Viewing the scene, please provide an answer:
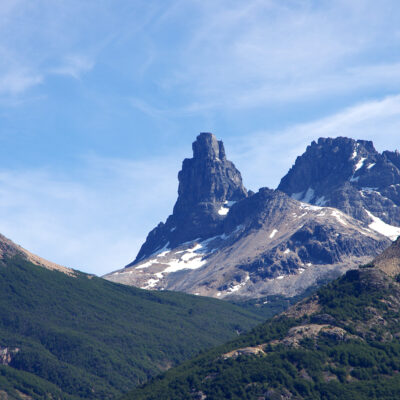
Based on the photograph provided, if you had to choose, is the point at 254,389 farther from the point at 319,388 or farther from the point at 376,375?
the point at 376,375

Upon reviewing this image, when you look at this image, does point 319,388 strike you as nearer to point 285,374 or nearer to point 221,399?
point 285,374

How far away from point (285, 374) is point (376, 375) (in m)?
23.2

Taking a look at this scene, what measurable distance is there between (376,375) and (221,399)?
40.0m

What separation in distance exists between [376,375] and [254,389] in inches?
1234

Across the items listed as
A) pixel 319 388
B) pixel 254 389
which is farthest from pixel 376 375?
pixel 254 389

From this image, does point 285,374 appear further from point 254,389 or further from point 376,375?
point 376,375

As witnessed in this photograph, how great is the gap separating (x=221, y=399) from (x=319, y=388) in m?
25.1

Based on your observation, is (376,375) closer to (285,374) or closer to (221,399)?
(285,374)

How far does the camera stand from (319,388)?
19362 cm

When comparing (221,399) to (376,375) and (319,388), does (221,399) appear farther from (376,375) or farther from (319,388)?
(376,375)

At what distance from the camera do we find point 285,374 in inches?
7830

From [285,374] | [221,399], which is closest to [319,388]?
[285,374]

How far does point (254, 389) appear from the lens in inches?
7820

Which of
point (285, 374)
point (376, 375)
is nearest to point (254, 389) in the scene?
point (285, 374)
